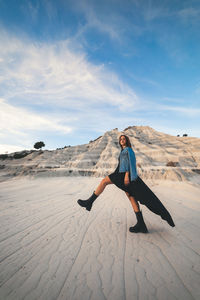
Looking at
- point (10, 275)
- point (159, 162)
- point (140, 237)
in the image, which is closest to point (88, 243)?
point (140, 237)

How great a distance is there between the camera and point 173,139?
1225 inches

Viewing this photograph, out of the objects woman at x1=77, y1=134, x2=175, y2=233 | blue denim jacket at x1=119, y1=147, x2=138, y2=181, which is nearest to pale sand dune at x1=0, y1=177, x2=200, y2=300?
woman at x1=77, y1=134, x2=175, y2=233

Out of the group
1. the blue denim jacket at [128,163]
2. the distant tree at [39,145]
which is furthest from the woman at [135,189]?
the distant tree at [39,145]

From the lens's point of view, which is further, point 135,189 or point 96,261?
point 135,189

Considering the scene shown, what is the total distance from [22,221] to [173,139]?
3291 cm

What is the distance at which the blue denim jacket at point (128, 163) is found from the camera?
283 cm

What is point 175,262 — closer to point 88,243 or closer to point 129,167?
point 88,243

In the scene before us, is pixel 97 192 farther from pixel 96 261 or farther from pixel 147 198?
pixel 96 261

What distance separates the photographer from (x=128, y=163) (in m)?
2.92

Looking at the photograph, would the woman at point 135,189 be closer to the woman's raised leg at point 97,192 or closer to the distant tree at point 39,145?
the woman's raised leg at point 97,192

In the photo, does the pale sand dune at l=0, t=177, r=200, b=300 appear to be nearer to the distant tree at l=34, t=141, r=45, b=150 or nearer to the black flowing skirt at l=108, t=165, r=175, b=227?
the black flowing skirt at l=108, t=165, r=175, b=227

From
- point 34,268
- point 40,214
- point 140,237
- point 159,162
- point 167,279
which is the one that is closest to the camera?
point 167,279

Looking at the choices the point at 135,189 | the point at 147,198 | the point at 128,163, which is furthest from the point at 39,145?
the point at 147,198

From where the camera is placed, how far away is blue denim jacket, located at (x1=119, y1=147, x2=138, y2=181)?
9.29ft
